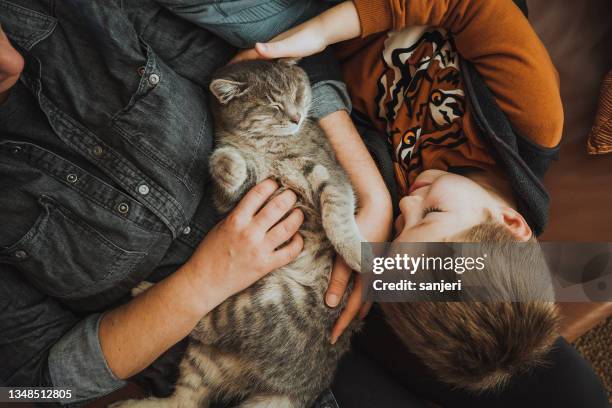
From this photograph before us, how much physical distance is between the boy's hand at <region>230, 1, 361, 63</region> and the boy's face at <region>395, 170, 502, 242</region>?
465mm

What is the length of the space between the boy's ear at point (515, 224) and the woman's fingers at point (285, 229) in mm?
504

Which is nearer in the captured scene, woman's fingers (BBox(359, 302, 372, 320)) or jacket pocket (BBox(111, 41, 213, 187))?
jacket pocket (BBox(111, 41, 213, 187))

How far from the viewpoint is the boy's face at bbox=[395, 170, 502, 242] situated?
36.0 inches

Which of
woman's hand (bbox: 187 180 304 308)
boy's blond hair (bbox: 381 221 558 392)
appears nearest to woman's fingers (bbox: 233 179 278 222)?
Result: woman's hand (bbox: 187 180 304 308)

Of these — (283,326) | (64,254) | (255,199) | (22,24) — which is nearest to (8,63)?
(22,24)

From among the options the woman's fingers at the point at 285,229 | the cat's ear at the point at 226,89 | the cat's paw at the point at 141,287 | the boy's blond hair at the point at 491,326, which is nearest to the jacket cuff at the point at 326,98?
the cat's ear at the point at 226,89

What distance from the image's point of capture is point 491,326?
2.62 ft

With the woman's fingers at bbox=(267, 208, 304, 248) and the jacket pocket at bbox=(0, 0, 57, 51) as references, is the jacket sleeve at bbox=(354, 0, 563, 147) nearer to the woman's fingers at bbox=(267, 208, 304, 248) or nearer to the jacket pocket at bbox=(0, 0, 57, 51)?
the woman's fingers at bbox=(267, 208, 304, 248)

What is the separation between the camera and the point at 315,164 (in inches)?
42.9

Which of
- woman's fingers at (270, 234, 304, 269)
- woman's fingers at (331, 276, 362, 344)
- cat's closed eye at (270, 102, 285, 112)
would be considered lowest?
woman's fingers at (331, 276, 362, 344)

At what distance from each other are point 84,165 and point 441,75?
0.96m

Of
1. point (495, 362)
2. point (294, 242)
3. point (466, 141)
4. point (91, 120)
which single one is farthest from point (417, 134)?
point (91, 120)

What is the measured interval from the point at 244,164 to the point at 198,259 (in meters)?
0.27

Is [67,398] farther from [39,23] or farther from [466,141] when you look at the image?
[466,141]
